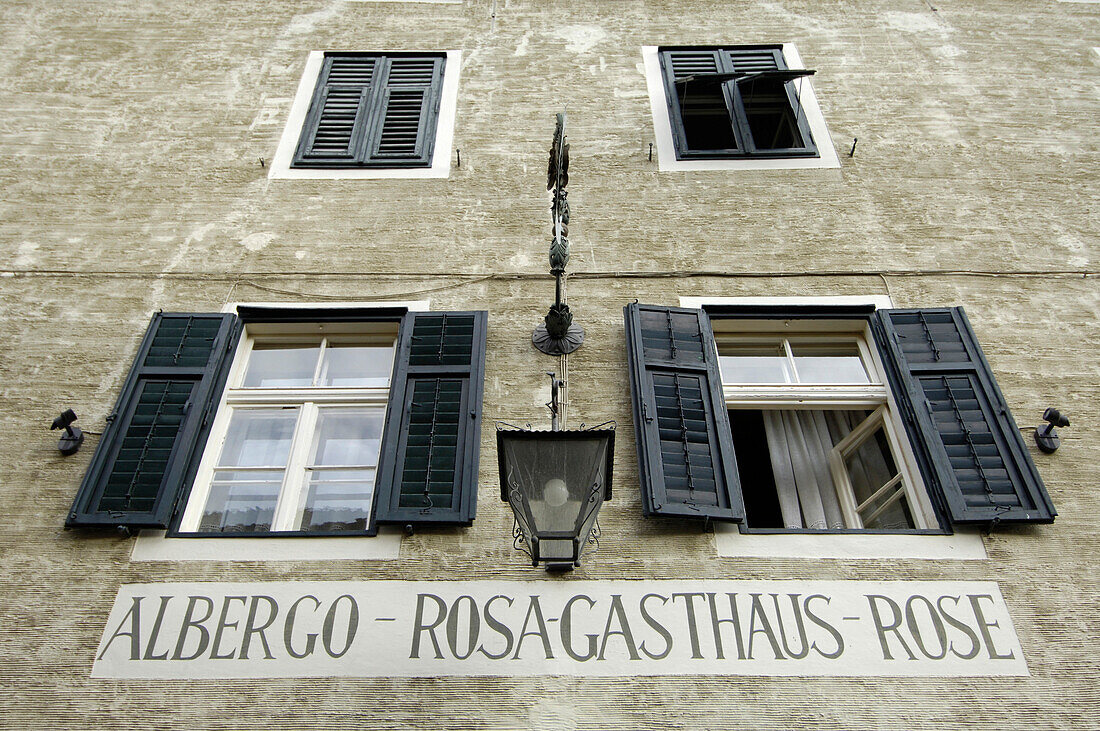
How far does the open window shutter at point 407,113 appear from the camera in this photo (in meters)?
7.66

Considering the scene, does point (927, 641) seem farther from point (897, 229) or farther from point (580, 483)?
point (897, 229)

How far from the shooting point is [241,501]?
5.51m

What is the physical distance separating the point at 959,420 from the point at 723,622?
197 centimetres

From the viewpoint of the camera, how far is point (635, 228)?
278 inches

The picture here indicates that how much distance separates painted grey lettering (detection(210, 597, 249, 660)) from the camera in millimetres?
4699

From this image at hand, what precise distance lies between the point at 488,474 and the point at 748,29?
5.50 m

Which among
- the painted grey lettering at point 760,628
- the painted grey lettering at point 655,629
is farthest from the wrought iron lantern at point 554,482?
the painted grey lettering at point 760,628

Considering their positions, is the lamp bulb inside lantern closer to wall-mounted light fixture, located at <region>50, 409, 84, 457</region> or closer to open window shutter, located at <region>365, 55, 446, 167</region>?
wall-mounted light fixture, located at <region>50, 409, 84, 457</region>

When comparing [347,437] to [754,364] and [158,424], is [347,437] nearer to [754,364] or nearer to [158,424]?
[158,424]

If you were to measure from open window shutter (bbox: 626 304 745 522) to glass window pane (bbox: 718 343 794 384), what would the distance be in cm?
37

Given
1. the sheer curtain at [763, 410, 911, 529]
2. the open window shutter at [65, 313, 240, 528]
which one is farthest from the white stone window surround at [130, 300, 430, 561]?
the sheer curtain at [763, 410, 911, 529]

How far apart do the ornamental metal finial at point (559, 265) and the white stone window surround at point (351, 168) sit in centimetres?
179

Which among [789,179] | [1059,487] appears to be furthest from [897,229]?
[1059,487]

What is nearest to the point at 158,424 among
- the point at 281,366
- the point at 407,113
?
the point at 281,366
